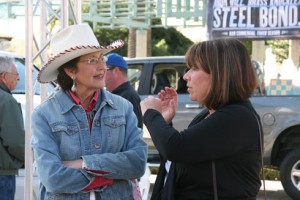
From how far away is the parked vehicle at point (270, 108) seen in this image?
8.88 meters

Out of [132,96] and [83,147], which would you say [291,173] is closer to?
[132,96]

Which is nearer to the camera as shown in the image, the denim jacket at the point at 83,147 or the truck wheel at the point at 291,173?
the denim jacket at the point at 83,147

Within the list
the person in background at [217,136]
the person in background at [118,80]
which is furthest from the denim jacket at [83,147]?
the person in background at [118,80]

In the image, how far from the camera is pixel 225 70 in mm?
2727

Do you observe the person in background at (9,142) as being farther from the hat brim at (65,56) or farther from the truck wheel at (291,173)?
the truck wheel at (291,173)

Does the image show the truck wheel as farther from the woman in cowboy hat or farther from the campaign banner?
the woman in cowboy hat

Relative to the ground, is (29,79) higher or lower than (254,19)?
lower

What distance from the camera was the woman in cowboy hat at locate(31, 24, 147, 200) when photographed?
9.46ft

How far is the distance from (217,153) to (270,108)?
651 centimetres

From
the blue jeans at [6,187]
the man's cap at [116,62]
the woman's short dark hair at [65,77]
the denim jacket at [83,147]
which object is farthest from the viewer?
the man's cap at [116,62]

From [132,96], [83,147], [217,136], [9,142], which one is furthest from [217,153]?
[132,96]

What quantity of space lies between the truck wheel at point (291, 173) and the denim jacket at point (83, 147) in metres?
6.13

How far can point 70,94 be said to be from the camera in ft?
10.1

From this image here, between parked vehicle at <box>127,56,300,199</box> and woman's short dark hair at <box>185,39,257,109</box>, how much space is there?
5.90 m
